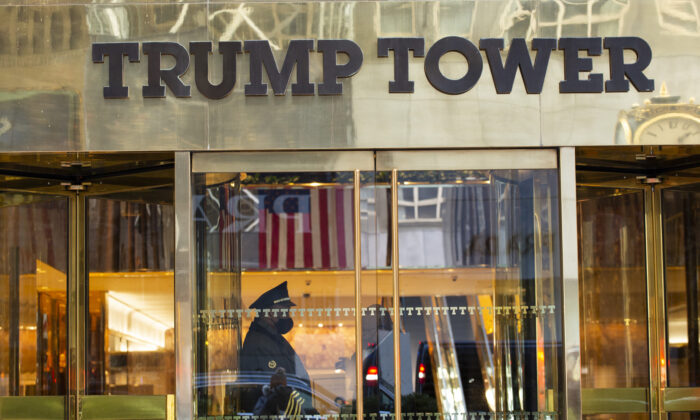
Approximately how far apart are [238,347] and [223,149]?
60.8 inches

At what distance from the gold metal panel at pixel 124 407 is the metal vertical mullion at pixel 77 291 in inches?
7.0

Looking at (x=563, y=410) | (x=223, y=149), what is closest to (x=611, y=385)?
(x=563, y=410)

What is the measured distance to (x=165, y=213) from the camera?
8008 mm

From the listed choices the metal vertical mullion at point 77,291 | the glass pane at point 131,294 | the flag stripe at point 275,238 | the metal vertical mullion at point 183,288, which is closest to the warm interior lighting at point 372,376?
the flag stripe at point 275,238

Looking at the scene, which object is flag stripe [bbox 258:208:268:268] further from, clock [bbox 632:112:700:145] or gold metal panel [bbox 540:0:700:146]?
clock [bbox 632:112:700:145]

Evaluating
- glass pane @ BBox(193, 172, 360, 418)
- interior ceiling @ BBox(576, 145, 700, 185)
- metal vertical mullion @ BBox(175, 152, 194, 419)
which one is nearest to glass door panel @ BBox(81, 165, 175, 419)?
metal vertical mullion @ BBox(175, 152, 194, 419)

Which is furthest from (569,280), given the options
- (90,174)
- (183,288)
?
(90,174)

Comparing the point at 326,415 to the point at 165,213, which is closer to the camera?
the point at 326,415

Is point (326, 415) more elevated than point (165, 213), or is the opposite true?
point (165, 213)

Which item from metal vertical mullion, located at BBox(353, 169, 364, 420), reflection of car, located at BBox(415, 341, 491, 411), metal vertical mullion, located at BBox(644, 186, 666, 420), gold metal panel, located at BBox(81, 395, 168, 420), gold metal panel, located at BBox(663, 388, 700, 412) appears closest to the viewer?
metal vertical mullion, located at BBox(353, 169, 364, 420)

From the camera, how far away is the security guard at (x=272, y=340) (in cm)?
675

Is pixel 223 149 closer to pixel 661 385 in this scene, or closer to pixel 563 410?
pixel 563 410

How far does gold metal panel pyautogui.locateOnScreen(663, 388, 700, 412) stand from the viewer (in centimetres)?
809

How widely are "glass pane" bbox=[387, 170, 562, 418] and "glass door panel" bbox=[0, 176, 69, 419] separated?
3407 millimetres
